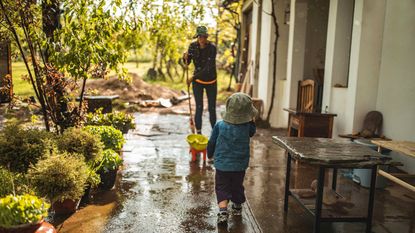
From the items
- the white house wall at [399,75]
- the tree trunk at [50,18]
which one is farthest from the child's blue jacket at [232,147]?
the white house wall at [399,75]

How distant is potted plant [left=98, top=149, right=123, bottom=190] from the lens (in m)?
4.46

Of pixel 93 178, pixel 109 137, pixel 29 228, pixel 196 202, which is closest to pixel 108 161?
pixel 93 178

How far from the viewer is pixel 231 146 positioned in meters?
3.87

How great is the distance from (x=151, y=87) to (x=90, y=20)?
36.6 feet

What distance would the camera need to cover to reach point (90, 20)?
13.7 ft

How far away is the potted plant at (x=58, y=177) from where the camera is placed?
3408mm

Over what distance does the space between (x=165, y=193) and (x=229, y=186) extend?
996 millimetres

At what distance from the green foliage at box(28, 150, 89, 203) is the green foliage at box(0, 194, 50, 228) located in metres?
0.76

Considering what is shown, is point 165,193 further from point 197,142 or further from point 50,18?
point 50,18

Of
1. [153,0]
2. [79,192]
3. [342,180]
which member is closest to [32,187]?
[79,192]

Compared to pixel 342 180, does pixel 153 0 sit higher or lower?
higher

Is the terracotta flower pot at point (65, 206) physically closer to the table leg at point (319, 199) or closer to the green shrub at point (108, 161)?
the green shrub at point (108, 161)

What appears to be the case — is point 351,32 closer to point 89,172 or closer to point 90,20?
point 90,20

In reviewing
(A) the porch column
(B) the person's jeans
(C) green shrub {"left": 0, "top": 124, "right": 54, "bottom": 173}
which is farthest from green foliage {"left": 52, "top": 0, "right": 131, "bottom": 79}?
(A) the porch column
